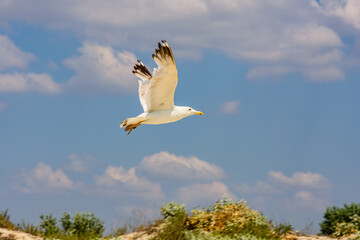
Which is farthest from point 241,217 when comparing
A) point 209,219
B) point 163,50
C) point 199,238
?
point 163,50

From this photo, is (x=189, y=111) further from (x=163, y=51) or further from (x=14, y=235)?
(x=14, y=235)

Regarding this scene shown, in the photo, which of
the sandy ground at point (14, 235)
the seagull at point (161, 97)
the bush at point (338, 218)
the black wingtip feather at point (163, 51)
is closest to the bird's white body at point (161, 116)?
the seagull at point (161, 97)

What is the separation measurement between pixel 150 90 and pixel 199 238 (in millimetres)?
3533

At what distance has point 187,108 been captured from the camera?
41.9ft

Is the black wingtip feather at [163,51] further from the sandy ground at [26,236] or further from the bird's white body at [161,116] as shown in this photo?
the sandy ground at [26,236]

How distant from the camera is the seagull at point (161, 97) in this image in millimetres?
10992

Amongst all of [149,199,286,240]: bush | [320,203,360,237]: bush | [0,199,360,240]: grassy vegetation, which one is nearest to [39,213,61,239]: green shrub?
[0,199,360,240]: grassy vegetation

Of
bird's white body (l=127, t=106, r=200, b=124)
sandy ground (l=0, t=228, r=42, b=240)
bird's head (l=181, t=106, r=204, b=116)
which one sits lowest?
sandy ground (l=0, t=228, r=42, b=240)

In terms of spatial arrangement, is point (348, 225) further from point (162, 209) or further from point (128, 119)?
point (128, 119)

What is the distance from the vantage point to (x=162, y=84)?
37.9 ft

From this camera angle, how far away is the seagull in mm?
10992

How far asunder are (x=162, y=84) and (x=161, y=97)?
542 millimetres

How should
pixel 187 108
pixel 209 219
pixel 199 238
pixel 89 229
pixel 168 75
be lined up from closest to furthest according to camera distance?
pixel 199 238 < pixel 168 75 < pixel 209 219 < pixel 187 108 < pixel 89 229

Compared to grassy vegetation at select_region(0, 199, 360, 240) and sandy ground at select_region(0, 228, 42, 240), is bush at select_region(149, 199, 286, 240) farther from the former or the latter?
sandy ground at select_region(0, 228, 42, 240)
